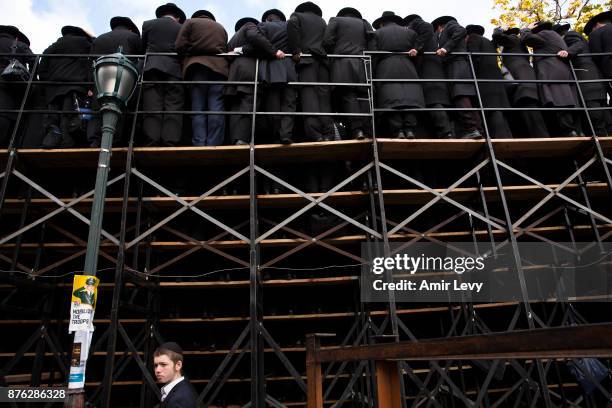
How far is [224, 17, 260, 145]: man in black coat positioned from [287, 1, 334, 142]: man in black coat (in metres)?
0.68

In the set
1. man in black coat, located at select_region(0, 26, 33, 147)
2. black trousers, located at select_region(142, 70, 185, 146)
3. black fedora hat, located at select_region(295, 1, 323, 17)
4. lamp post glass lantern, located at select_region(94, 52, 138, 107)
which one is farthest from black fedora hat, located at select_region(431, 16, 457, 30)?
man in black coat, located at select_region(0, 26, 33, 147)

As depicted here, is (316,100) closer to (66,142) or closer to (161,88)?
(161,88)

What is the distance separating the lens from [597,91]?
21.2 feet

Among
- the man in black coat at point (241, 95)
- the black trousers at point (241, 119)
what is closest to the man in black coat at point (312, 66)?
the man in black coat at point (241, 95)

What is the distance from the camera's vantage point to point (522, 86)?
6457 millimetres

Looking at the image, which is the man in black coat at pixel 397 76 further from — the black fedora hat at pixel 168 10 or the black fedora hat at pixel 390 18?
the black fedora hat at pixel 168 10

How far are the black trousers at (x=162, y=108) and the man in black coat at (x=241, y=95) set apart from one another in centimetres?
74

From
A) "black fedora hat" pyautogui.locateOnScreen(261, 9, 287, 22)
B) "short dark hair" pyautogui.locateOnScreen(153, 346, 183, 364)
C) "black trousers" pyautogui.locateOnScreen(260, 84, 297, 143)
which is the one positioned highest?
"black fedora hat" pyautogui.locateOnScreen(261, 9, 287, 22)

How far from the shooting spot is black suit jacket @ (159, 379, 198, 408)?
135 inches

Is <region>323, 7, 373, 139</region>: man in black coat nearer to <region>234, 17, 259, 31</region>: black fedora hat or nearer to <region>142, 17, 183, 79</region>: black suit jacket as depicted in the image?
<region>234, 17, 259, 31</region>: black fedora hat

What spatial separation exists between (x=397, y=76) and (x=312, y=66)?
1.32 meters

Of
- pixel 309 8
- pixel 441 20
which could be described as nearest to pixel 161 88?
pixel 309 8

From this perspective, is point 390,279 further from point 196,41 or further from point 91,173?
point 91,173

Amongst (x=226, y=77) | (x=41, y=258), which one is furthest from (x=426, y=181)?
(x=41, y=258)
